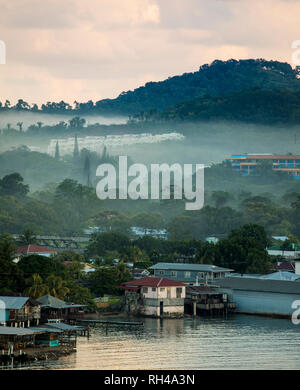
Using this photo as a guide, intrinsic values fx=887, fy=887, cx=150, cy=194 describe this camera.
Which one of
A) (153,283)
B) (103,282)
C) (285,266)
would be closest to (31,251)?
(103,282)

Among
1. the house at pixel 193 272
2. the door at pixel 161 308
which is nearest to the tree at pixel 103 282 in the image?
the house at pixel 193 272

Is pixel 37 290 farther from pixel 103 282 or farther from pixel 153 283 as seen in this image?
pixel 103 282

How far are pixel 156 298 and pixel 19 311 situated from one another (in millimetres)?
13387

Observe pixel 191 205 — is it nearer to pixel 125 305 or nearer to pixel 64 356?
pixel 125 305

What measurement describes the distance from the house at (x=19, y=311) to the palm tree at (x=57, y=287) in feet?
20.1

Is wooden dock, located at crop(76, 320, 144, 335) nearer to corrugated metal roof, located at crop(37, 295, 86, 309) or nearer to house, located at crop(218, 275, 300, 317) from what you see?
corrugated metal roof, located at crop(37, 295, 86, 309)

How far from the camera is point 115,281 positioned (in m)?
63.1

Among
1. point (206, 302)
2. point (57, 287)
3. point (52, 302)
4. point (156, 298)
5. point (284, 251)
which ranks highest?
point (284, 251)

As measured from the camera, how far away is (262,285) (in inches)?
2399

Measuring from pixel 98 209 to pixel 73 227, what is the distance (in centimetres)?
1608

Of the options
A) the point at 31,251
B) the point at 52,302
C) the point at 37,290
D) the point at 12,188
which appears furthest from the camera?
the point at 12,188

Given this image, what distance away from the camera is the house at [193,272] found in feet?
215

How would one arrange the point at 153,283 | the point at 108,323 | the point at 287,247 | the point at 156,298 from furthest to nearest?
the point at 287,247, the point at 153,283, the point at 156,298, the point at 108,323

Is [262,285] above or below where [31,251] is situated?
below
